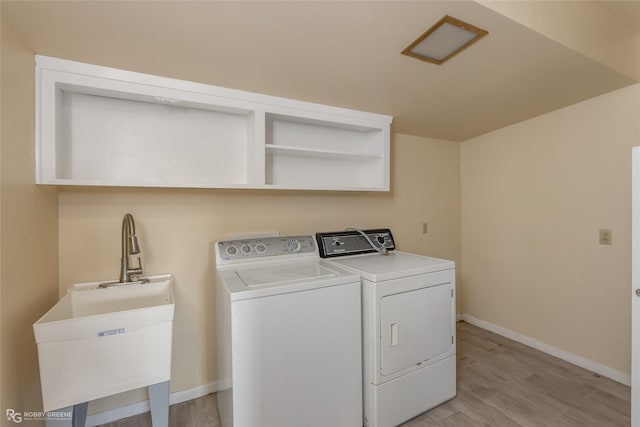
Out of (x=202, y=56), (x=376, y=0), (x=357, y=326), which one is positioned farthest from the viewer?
(x=357, y=326)

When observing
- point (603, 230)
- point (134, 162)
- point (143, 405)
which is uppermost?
point (134, 162)

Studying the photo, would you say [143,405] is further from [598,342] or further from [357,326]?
[598,342]

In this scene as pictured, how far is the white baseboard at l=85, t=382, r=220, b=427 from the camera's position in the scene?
167 cm

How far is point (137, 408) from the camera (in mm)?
1753

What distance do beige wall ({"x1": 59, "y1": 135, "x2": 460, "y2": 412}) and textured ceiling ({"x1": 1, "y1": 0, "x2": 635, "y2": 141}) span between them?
75 centimetres

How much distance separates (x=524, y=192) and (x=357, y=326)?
6.75 feet

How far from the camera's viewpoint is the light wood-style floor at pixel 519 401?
1646 mm

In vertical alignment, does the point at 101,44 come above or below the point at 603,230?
above

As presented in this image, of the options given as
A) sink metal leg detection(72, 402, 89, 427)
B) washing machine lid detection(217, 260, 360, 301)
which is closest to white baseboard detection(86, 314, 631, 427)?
sink metal leg detection(72, 402, 89, 427)

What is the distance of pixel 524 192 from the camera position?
8.19 ft

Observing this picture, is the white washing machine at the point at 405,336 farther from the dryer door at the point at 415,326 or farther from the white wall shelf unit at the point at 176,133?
the white wall shelf unit at the point at 176,133

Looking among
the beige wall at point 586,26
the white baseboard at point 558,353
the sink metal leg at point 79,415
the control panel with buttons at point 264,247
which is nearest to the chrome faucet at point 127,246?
the control panel with buttons at point 264,247

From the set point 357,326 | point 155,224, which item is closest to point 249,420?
point 357,326

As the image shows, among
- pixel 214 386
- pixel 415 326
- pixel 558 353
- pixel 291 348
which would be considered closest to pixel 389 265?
pixel 415 326
